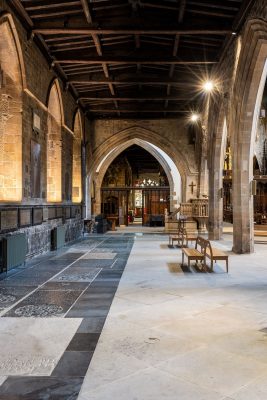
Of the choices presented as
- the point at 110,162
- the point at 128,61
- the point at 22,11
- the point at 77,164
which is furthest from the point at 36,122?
the point at 110,162

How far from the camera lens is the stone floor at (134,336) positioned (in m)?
2.46

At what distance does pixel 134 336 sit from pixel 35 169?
6.60m

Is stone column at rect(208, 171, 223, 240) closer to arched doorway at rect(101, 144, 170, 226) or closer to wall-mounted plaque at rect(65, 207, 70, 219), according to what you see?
wall-mounted plaque at rect(65, 207, 70, 219)

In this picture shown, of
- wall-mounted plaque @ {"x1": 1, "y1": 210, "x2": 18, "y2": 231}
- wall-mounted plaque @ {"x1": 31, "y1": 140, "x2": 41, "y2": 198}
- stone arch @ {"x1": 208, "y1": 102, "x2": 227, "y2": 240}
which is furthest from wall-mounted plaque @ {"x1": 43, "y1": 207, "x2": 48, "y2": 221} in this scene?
stone arch @ {"x1": 208, "y1": 102, "x2": 227, "y2": 240}

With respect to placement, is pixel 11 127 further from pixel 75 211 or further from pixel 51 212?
pixel 75 211

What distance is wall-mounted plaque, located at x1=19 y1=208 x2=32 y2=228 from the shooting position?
26.0 feet

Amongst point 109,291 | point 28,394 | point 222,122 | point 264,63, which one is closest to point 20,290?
point 109,291

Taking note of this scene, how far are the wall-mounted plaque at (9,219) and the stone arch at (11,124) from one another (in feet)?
2.03

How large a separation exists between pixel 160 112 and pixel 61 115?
624 cm

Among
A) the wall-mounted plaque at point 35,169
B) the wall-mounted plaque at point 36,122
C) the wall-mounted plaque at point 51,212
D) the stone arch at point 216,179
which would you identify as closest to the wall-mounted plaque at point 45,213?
the wall-mounted plaque at point 51,212

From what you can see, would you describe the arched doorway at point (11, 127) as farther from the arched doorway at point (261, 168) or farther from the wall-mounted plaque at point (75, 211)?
the arched doorway at point (261, 168)

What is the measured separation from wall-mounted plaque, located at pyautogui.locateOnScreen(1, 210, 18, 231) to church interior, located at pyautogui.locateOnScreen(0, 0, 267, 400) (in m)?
0.04

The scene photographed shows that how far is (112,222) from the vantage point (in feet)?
62.8

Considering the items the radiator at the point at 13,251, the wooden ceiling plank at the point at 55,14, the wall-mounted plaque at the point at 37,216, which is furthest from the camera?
the wall-mounted plaque at the point at 37,216
